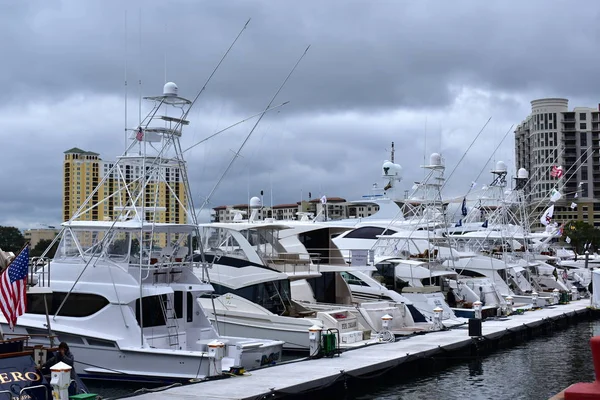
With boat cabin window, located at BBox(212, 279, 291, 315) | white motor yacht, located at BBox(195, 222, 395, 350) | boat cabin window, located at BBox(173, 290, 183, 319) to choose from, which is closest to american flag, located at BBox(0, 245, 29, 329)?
boat cabin window, located at BBox(173, 290, 183, 319)

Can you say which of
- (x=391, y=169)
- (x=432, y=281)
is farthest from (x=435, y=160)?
(x=391, y=169)

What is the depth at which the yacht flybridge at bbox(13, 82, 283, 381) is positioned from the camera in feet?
60.0

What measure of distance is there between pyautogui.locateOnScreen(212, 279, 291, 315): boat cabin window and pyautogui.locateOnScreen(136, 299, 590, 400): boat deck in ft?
12.3


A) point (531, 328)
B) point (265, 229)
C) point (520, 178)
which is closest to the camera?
point (265, 229)

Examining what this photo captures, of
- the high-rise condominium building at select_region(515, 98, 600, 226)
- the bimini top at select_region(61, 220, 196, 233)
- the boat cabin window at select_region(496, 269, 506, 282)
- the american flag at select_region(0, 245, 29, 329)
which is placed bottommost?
the boat cabin window at select_region(496, 269, 506, 282)

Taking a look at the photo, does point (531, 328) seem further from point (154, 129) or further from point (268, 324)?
point (154, 129)

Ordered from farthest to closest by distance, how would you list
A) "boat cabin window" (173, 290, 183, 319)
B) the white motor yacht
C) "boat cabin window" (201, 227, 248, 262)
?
"boat cabin window" (201, 227, 248, 262) → the white motor yacht → "boat cabin window" (173, 290, 183, 319)

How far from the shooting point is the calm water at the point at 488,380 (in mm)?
19484

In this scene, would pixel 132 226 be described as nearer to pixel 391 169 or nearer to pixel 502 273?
pixel 502 273

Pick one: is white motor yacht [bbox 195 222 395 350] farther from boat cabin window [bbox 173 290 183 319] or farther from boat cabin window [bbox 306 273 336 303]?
boat cabin window [bbox 173 290 183 319]

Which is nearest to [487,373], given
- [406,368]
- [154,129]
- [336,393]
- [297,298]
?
[406,368]

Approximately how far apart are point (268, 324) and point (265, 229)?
580 centimetres

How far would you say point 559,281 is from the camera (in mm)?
48469

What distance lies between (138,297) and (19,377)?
534 cm
